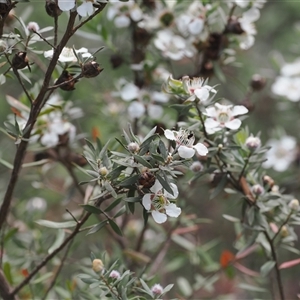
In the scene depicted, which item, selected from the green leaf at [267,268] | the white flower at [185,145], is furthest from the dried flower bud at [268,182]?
the white flower at [185,145]

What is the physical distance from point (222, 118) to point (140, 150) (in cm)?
18

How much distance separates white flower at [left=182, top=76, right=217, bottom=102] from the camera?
2.56 feet

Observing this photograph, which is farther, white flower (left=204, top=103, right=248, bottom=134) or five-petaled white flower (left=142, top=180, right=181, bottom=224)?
white flower (left=204, top=103, right=248, bottom=134)

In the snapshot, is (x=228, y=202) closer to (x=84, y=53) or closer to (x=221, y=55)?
(x=221, y=55)

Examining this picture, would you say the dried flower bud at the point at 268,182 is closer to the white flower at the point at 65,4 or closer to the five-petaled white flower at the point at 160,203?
the five-petaled white flower at the point at 160,203

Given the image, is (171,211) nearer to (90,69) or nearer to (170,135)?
(170,135)

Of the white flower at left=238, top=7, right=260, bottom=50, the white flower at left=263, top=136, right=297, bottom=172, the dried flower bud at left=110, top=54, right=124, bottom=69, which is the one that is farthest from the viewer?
the white flower at left=263, top=136, right=297, bottom=172

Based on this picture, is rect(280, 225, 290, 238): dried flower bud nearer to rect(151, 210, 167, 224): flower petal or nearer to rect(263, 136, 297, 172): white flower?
rect(151, 210, 167, 224): flower petal

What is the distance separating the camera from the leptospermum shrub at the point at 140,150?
0.72m

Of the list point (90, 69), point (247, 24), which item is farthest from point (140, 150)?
point (247, 24)

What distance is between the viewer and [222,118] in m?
0.83

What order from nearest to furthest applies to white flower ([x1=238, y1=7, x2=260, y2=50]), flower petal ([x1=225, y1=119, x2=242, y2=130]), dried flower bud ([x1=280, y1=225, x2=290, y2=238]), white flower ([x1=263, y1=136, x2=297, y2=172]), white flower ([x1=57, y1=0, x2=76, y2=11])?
white flower ([x1=57, y1=0, x2=76, y2=11]) → flower petal ([x1=225, y1=119, x2=242, y2=130]) → dried flower bud ([x1=280, y1=225, x2=290, y2=238]) → white flower ([x1=238, y1=7, x2=260, y2=50]) → white flower ([x1=263, y1=136, x2=297, y2=172])

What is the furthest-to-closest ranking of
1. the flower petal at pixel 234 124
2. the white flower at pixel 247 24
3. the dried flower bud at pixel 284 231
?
the white flower at pixel 247 24 → the dried flower bud at pixel 284 231 → the flower petal at pixel 234 124

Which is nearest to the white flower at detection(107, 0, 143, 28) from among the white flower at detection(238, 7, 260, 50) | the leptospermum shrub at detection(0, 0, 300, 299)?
the leptospermum shrub at detection(0, 0, 300, 299)
